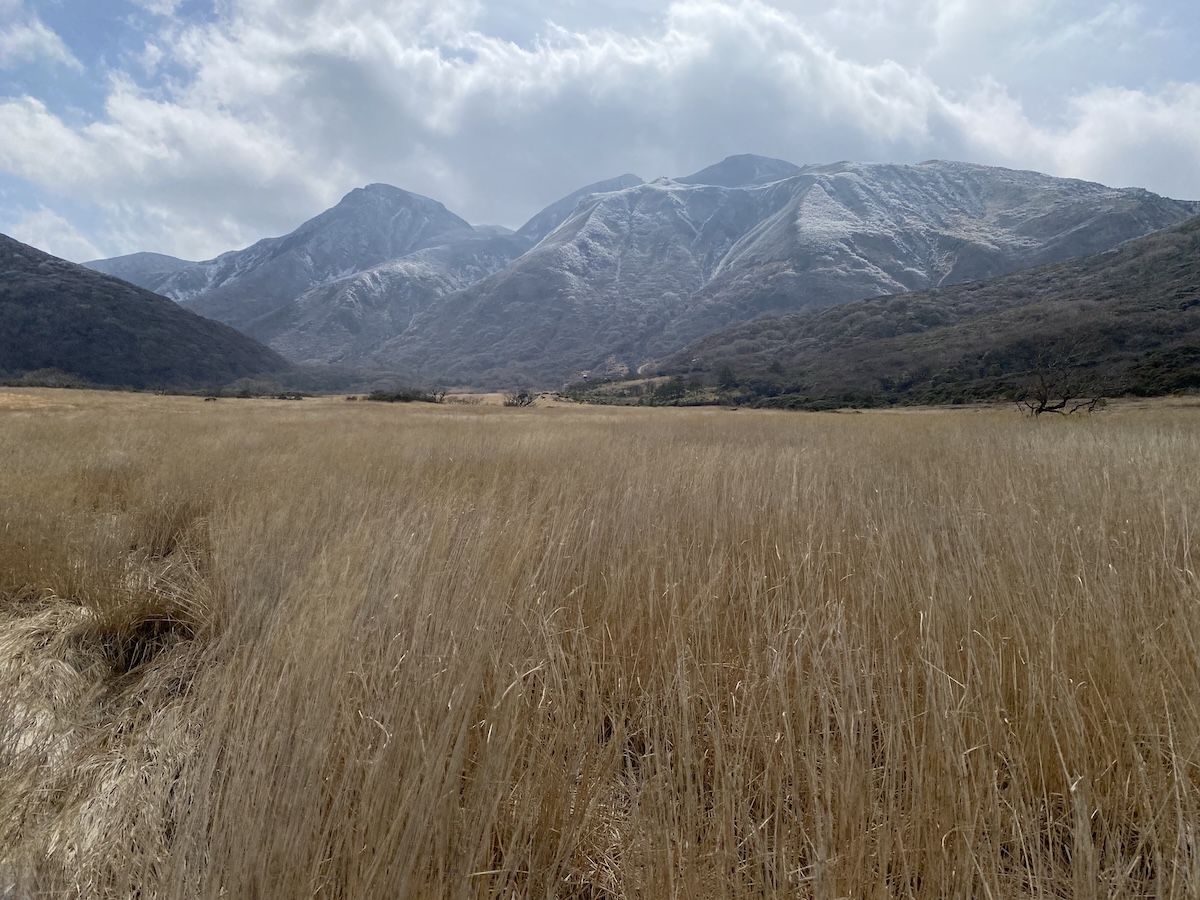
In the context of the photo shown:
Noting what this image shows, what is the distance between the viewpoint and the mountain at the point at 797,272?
14375 cm

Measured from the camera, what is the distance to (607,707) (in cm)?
193

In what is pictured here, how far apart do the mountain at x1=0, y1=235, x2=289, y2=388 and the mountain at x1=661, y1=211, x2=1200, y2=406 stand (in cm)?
8348

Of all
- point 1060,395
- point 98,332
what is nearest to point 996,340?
point 1060,395

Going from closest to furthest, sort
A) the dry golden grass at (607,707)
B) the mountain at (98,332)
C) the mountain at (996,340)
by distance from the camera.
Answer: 1. the dry golden grass at (607,707)
2. the mountain at (996,340)
3. the mountain at (98,332)

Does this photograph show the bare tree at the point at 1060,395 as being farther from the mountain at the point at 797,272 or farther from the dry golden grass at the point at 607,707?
the mountain at the point at 797,272

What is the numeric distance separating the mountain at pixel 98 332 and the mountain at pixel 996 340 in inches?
3287

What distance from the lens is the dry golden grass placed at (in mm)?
1097

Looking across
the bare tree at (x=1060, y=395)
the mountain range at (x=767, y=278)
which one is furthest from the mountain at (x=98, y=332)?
the bare tree at (x=1060, y=395)

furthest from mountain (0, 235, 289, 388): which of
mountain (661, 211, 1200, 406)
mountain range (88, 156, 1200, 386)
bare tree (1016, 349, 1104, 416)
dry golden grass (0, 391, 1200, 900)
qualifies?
bare tree (1016, 349, 1104, 416)

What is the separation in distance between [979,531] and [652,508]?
211 centimetres

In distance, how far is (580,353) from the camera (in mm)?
159875

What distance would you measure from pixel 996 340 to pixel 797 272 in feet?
370

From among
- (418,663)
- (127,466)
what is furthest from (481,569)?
(127,466)

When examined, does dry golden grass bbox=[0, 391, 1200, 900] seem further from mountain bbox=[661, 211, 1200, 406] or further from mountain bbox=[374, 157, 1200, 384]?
mountain bbox=[374, 157, 1200, 384]
